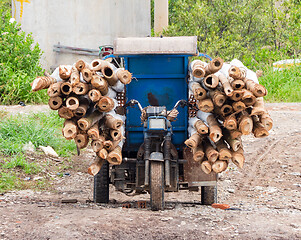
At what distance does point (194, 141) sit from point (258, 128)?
2.10 feet

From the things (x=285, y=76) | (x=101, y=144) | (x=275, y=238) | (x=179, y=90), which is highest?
(x=285, y=76)

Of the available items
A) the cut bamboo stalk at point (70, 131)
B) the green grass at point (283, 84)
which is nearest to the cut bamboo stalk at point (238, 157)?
the cut bamboo stalk at point (70, 131)

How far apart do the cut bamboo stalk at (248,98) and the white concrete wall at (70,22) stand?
10.3 meters

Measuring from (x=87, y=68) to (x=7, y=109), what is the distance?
5911mm

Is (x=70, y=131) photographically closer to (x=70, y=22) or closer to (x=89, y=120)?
(x=89, y=120)

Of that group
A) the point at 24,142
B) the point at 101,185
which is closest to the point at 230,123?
the point at 101,185

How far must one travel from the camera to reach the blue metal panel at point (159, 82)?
214 inches

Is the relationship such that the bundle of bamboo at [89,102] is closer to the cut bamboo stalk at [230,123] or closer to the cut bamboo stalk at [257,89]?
the cut bamboo stalk at [230,123]

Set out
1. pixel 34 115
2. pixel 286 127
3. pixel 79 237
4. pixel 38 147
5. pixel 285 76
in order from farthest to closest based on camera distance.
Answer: pixel 285 76, pixel 286 127, pixel 34 115, pixel 38 147, pixel 79 237

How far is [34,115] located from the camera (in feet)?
31.8

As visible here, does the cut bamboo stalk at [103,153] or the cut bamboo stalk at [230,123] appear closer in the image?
the cut bamboo stalk at [230,123]

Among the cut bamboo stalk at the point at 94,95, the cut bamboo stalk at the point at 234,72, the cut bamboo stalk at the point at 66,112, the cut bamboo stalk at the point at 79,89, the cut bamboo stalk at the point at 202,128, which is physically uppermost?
the cut bamboo stalk at the point at 234,72

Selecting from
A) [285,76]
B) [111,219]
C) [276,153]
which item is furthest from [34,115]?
[285,76]

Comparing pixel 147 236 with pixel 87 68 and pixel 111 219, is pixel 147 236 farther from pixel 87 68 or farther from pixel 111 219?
pixel 87 68
